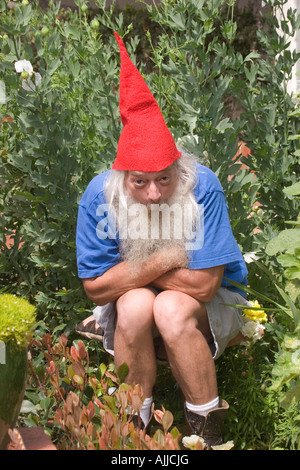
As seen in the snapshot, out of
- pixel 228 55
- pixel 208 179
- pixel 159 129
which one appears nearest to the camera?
pixel 159 129

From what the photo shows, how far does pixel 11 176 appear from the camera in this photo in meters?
3.06

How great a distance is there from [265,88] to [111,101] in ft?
2.36

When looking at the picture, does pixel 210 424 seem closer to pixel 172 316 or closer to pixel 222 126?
pixel 172 316

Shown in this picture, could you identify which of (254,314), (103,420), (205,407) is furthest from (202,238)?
(103,420)

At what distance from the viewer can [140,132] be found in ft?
7.57

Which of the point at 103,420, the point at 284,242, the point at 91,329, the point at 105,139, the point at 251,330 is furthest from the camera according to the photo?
the point at 105,139

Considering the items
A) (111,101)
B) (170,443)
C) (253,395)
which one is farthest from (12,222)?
(170,443)

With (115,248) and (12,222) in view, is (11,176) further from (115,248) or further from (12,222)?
(115,248)

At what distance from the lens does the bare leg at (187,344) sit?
229cm

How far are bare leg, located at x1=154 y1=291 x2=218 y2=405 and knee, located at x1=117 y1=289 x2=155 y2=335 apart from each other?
3cm

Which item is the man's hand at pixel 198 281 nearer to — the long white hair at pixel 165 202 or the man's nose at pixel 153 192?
the long white hair at pixel 165 202

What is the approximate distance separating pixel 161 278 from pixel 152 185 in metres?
0.35

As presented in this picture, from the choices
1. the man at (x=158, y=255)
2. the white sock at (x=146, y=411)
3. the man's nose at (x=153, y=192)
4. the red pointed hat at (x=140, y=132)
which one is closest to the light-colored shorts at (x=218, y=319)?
the man at (x=158, y=255)

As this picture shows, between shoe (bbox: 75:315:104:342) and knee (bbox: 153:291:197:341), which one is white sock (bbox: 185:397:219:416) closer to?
knee (bbox: 153:291:197:341)
